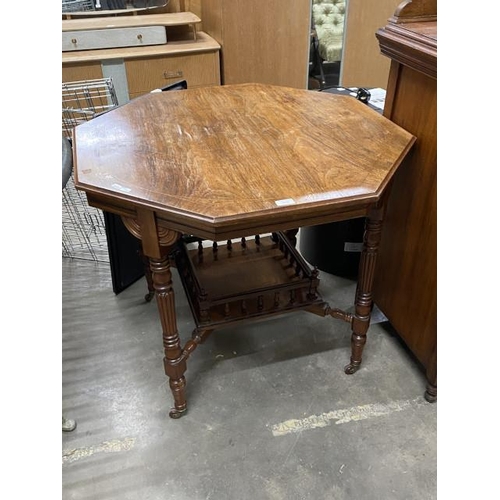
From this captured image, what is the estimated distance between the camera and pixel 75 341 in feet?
5.59

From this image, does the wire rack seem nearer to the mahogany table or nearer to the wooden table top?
the mahogany table

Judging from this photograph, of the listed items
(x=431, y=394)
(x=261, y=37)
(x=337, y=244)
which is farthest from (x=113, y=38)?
(x=431, y=394)

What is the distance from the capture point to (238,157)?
45.3 inches

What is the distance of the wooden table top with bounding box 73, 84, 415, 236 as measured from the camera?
3.21ft

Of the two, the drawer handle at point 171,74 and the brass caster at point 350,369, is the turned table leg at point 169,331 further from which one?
the drawer handle at point 171,74

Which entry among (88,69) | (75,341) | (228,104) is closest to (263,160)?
(228,104)

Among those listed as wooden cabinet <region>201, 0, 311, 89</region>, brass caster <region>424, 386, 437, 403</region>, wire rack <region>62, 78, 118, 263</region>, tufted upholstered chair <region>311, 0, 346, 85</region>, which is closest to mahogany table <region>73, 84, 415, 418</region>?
brass caster <region>424, 386, 437, 403</region>

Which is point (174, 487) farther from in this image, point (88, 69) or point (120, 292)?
point (88, 69)

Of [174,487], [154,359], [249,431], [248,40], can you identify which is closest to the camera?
[174,487]

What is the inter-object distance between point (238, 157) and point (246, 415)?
82cm

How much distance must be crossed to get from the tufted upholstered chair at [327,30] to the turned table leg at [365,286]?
2169mm

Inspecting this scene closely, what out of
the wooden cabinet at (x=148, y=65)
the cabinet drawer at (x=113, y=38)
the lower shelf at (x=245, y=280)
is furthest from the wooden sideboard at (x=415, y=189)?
the cabinet drawer at (x=113, y=38)

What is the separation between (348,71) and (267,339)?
2249 millimetres

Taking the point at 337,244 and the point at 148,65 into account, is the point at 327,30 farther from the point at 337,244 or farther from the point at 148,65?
the point at 337,244
